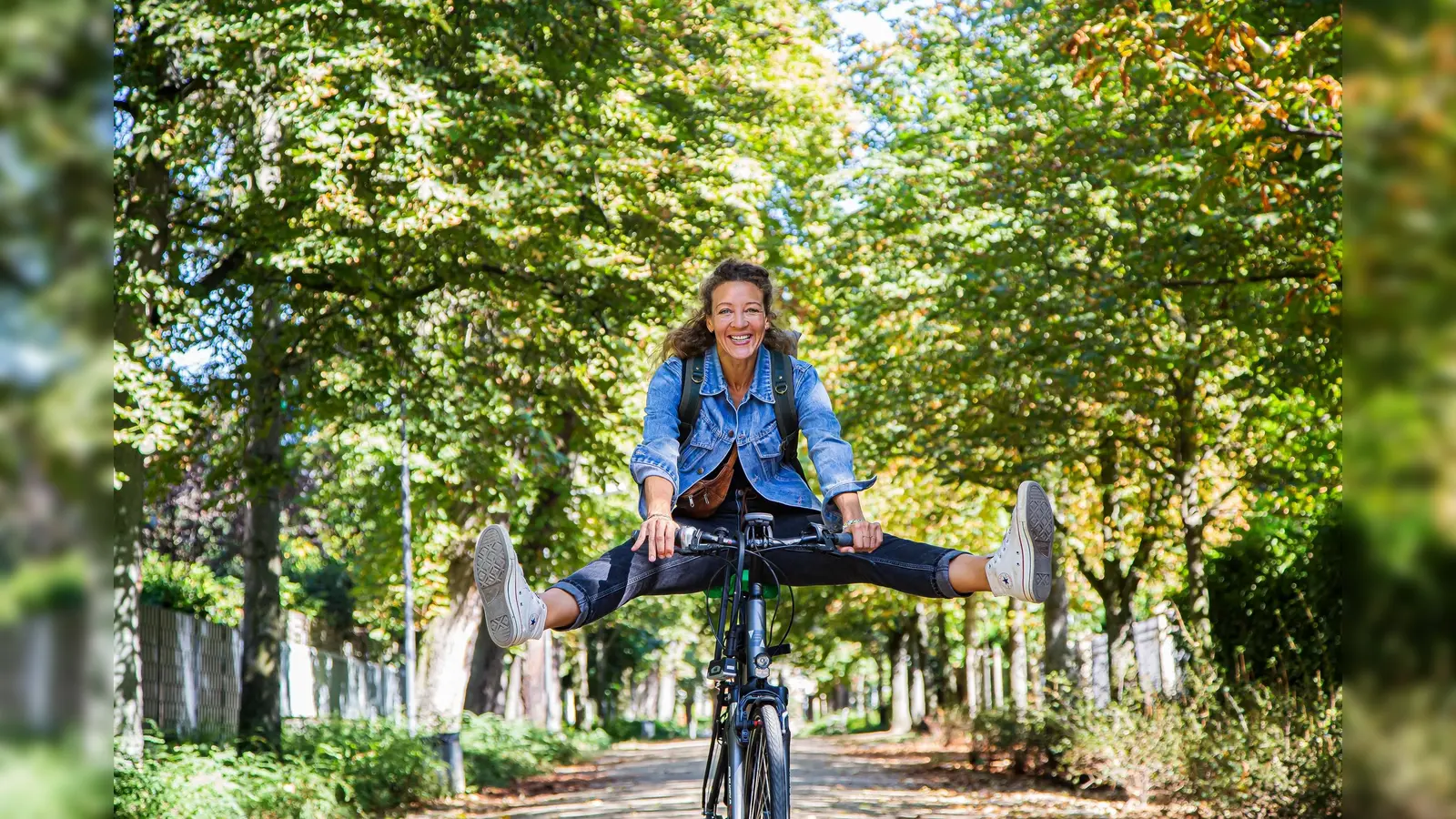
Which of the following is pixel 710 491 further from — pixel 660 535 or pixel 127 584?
pixel 127 584

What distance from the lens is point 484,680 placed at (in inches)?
972

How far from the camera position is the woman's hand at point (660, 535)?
4.35 meters

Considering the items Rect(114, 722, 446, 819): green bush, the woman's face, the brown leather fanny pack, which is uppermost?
the woman's face

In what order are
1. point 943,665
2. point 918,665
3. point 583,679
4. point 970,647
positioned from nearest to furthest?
point 970,647, point 943,665, point 918,665, point 583,679

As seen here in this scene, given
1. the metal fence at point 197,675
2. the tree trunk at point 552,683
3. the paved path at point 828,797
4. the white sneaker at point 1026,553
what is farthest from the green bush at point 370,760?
the tree trunk at point 552,683

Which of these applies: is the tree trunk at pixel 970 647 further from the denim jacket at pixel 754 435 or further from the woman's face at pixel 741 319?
the woman's face at pixel 741 319

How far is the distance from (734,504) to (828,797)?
10.3m

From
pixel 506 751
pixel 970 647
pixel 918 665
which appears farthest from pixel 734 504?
pixel 918 665

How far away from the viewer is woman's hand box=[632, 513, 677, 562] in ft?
14.3

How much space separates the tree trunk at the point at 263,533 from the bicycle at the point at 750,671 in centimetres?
849

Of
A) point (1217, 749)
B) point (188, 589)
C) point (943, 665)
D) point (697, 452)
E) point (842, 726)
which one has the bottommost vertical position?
point (842, 726)

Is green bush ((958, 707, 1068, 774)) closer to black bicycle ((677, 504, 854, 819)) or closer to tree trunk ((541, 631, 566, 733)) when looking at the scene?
black bicycle ((677, 504, 854, 819))

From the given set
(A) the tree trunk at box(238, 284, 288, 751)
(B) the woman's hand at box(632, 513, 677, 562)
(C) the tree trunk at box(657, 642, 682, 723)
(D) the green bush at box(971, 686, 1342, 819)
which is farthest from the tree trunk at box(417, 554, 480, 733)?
(C) the tree trunk at box(657, 642, 682, 723)

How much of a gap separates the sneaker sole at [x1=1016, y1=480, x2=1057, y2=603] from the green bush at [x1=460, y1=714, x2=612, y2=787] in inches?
564
